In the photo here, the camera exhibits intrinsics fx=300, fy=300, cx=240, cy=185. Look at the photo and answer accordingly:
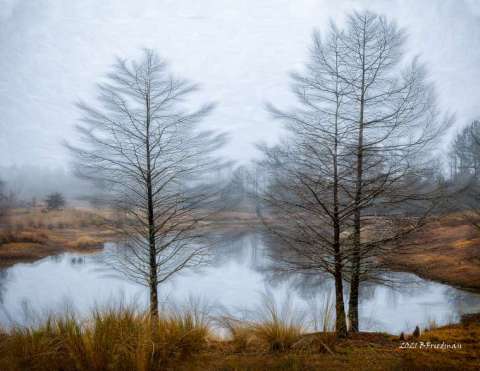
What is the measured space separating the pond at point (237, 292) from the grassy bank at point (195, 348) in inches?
117

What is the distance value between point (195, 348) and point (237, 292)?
823 centimetres

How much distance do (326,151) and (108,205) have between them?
4.53 m

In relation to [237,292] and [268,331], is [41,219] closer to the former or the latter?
[237,292]

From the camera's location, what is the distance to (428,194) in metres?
5.37

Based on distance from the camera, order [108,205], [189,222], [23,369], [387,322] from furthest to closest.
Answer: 1. [387,322]
2. [189,222]
3. [108,205]
4. [23,369]

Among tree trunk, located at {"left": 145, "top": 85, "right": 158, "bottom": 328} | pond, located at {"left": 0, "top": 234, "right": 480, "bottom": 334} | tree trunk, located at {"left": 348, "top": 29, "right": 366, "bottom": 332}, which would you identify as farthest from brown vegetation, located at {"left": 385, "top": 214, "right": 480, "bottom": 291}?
tree trunk, located at {"left": 145, "top": 85, "right": 158, "bottom": 328}

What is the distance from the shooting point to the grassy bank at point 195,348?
345 cm

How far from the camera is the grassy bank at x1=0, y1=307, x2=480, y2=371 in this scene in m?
3.45

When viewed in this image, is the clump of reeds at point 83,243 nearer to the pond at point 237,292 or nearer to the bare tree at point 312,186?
the pond at point 237,292

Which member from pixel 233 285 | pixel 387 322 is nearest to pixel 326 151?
pixel 387 322

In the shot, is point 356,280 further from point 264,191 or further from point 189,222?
point 189,222

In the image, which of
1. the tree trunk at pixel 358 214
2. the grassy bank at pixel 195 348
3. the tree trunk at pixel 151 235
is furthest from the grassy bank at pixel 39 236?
the tree trunk at pixel 358 214

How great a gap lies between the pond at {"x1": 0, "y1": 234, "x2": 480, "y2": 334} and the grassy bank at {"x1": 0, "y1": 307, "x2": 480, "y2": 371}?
2.98 meters

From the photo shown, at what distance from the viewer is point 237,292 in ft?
40.0
